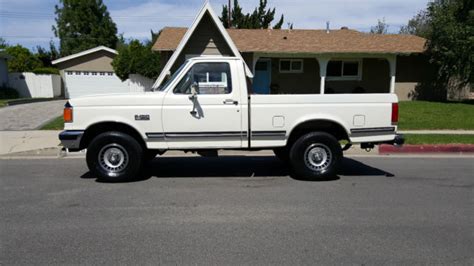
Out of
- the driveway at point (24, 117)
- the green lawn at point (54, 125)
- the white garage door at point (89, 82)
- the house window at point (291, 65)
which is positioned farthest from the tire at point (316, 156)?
the white garage door at point (89, 82)

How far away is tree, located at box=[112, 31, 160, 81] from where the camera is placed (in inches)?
984

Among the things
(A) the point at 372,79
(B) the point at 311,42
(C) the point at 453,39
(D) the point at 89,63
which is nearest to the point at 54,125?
(B) the point at 311,42

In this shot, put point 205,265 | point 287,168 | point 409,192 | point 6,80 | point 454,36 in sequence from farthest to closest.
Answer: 1. point 6,80
2. point 454,36
3. point 287,168
4. point 409,192
5. point 205,265

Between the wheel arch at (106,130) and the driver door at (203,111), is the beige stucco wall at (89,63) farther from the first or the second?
the driver door at (203,111)

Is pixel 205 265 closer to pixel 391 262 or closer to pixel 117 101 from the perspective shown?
pixel 391 262

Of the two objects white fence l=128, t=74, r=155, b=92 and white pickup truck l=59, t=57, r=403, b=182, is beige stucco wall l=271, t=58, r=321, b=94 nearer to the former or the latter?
white fence l=128, t=74, r=155, b=92

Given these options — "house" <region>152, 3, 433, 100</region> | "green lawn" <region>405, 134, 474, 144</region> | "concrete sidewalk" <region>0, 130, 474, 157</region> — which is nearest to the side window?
"concrete sidewalk" <region>0, 130, 474, 157</region>

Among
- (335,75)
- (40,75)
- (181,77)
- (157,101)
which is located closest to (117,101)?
(157,101)

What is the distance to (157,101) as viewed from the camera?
7027mm

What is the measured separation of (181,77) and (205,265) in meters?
3.92

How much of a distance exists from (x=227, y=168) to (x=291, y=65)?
16.0 m

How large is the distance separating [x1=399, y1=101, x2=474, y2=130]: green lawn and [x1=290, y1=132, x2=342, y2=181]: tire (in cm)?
782

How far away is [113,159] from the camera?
7230mm

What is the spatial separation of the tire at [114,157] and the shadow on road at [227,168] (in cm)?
48
